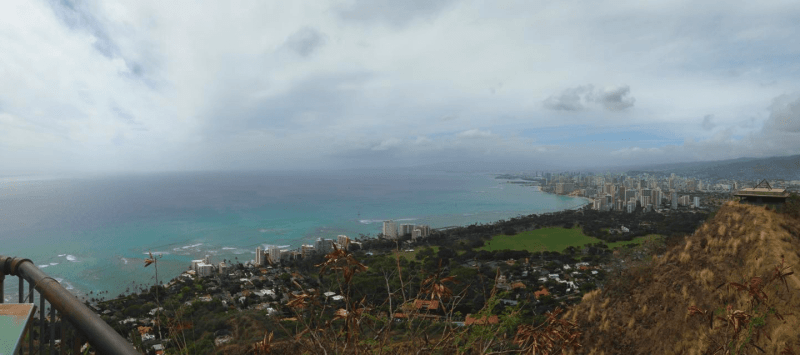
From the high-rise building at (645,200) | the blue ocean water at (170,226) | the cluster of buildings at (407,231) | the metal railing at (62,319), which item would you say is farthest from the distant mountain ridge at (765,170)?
the metal railing at (62,319)

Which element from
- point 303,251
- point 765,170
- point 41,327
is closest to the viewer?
point 41,327

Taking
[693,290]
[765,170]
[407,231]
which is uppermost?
[765,170]

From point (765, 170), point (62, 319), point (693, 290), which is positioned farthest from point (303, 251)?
point (765, 170)

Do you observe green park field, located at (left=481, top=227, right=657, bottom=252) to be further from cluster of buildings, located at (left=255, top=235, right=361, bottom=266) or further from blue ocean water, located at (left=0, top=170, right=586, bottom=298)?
cluster of buildings, located at (left=255, top=235, right=361, bottom=266)

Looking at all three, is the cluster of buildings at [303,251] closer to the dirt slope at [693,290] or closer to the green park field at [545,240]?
the dirt slope at [693,290]

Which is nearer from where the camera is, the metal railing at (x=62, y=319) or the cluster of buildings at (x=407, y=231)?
the metal railing at (x=62, y=319)

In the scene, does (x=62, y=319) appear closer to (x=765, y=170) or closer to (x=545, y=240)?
(x=545, y=240)

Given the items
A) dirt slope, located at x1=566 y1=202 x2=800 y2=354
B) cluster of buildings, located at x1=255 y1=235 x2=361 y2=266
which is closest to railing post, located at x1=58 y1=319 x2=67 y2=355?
cluster of buildings, located at x1=255 y1=235 x2=361 y2=266

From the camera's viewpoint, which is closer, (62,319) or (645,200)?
(62,319)
